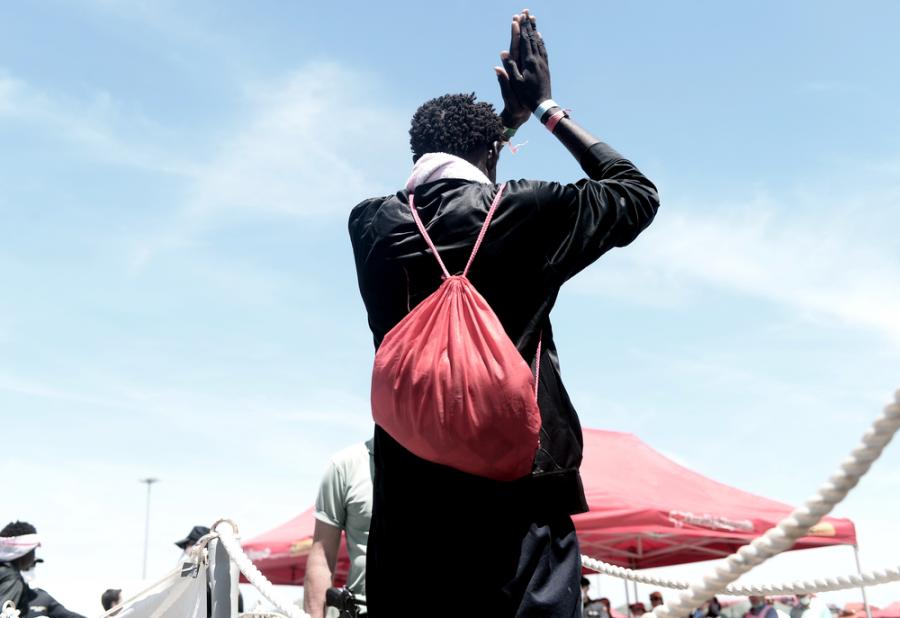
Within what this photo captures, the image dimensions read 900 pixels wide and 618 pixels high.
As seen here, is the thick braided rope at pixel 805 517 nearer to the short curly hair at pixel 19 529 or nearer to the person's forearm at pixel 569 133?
the person's forearm at pixel 569 133

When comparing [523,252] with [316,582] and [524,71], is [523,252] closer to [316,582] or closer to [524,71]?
[524,71]

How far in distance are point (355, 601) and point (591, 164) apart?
5.22 ft

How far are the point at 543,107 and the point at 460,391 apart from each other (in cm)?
98

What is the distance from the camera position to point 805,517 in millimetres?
1286

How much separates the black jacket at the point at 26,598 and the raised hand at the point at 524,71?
5.14 m

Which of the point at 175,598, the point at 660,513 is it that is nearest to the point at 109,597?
the point at 175,598

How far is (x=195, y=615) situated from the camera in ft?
9.46

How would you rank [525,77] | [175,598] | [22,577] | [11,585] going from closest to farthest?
[525,77]
[175,598]
[11,585]
[22,577]

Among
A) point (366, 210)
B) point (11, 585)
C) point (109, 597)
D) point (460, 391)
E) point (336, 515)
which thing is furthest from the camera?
point (109, 597)

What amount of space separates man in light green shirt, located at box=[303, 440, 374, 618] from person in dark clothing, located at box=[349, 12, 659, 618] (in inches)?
74.7

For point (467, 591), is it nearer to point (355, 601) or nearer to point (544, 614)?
point (544, 614)

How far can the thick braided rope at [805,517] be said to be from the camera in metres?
1.22

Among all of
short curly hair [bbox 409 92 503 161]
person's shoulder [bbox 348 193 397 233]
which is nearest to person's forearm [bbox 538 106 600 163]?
short curly hair [bbox 409 92 503 161]

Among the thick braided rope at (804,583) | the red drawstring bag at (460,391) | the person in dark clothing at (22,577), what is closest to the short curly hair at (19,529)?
the person in dark clothing at (22,577)
